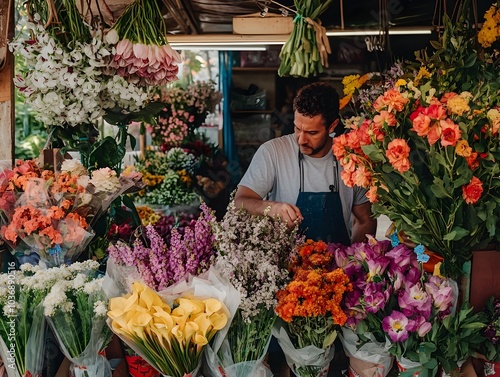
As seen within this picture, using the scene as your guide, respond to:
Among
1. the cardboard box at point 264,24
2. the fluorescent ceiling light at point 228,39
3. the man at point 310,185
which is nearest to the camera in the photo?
the man at point 310,185

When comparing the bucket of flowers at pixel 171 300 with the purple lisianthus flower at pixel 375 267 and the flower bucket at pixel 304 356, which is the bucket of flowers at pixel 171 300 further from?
the purple lisianthus flower at pixel 375 267

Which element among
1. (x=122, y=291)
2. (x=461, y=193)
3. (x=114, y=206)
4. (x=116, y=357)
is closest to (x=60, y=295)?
(x=122, y=291)

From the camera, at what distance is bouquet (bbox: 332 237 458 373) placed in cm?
186

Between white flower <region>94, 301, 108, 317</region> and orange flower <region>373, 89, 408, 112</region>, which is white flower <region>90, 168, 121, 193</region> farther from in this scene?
orange flower <region>373, 89, 408, 112</region>

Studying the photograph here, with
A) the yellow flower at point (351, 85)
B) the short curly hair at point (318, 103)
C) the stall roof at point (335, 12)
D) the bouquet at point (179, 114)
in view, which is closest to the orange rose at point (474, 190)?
the short curly hair at point (318, 103)

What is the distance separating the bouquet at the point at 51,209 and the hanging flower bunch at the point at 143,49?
488 mm

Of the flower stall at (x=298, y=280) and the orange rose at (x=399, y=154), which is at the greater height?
the orange rose at (x=399, y=154)

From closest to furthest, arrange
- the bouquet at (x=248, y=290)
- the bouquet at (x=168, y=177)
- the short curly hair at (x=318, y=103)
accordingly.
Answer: the bouquet at (x=248, y=290), the short curly hair at (x=318, y=103), the bouquet at (x=168, y=177)

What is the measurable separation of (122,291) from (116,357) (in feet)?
0.96

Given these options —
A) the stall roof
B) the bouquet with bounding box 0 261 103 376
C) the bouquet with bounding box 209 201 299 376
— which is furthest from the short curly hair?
the stall roof

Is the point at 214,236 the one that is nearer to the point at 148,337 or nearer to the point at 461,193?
the point at 148,337

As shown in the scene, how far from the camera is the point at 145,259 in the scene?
1.97 meters

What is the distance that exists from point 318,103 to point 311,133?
0.15 m

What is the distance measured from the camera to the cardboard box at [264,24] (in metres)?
3.58
